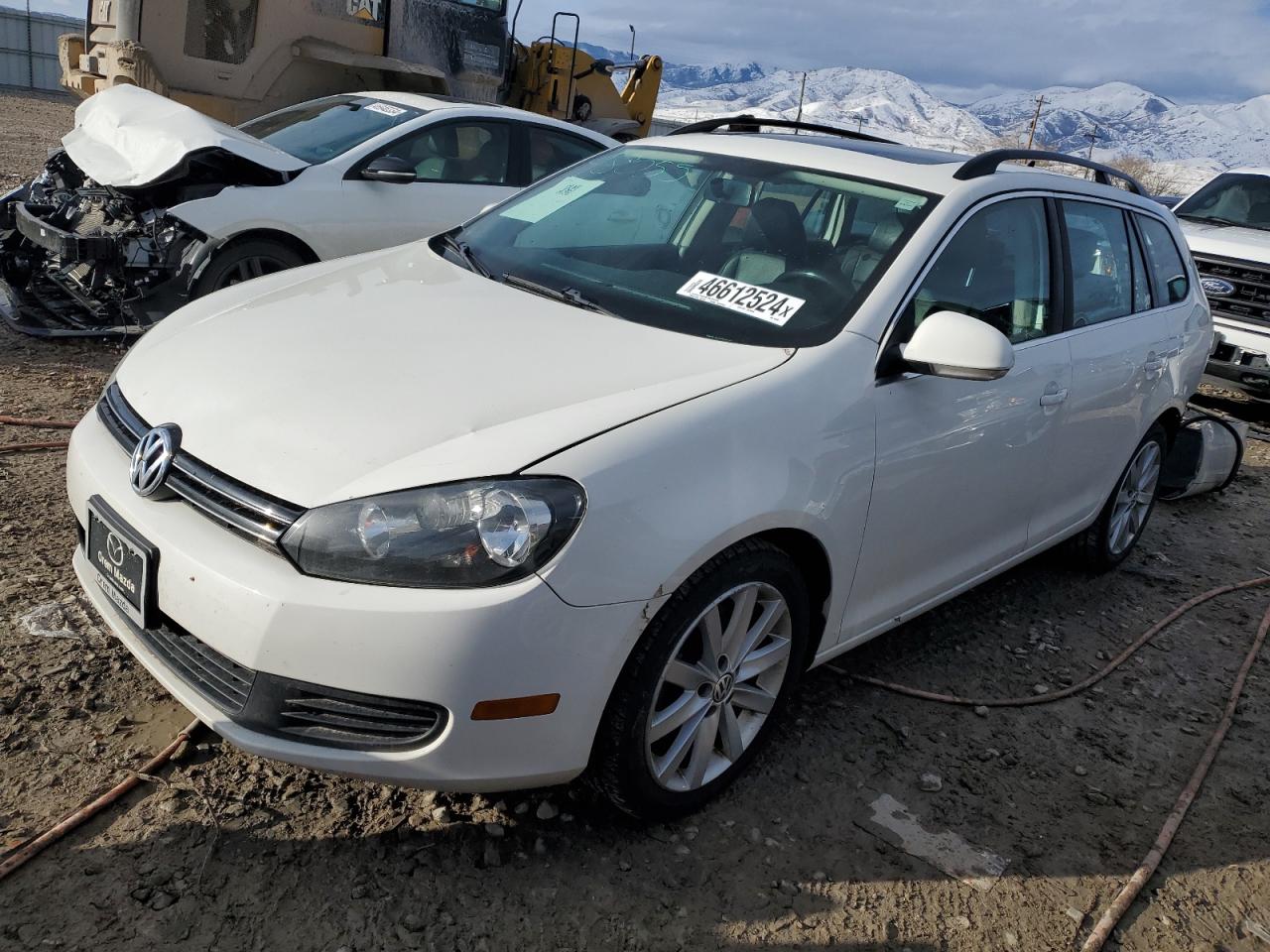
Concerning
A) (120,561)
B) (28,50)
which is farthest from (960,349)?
(28,50)

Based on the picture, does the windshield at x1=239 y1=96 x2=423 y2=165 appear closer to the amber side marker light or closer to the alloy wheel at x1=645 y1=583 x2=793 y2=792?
the alloy wheel at x1=645 y1=583 x2=793 y2=792

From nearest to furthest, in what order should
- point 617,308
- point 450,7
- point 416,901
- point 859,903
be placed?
point 416,901, point 859,903, point 617,308, point 450,7

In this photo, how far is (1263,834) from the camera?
3025 millimetres

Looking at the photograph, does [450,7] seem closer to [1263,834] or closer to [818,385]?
[818,385]

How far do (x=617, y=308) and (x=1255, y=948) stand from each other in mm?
2325

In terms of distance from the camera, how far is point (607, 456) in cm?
221

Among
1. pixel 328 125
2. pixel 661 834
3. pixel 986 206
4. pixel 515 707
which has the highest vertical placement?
pixel 986 206

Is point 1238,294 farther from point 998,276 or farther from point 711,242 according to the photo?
point 711,242

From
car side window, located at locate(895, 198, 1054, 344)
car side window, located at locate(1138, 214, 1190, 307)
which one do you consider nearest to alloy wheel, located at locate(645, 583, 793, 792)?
car side window, located at locate(895, 198, 1054, 344)

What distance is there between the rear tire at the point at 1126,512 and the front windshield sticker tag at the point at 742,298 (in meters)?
2.22

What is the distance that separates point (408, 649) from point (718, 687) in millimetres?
870

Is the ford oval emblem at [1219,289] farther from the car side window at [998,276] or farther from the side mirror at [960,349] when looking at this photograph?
A: the side mirror at [960,349]

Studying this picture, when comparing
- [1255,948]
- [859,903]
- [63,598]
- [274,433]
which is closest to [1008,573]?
[1255,948]

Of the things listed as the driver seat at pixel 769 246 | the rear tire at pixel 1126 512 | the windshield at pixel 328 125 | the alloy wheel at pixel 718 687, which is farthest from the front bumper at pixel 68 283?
the rear tire at pixel 1126 512
